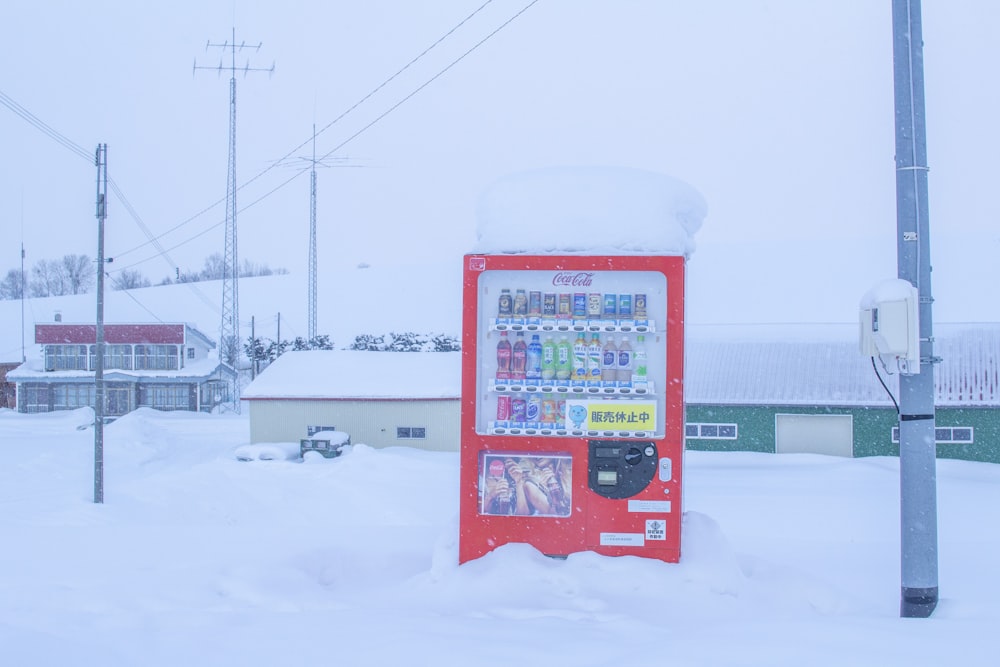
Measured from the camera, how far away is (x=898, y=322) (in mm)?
5348

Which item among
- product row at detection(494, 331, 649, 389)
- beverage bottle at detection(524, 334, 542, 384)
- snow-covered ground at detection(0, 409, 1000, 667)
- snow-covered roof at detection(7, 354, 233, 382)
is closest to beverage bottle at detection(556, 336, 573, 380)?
product row at detection(494, 331, 649, 389)

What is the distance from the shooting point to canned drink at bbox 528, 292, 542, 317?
6414 millimetres

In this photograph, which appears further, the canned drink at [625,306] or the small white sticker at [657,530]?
the canned drink at [625,306]

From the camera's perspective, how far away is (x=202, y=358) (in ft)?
155

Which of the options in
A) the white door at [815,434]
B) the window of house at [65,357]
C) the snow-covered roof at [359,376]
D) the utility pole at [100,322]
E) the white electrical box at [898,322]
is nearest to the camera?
the white electrical box at [898,322]

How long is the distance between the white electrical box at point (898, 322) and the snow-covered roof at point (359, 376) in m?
22.7

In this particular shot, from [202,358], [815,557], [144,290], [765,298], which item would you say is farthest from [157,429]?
[144,290]

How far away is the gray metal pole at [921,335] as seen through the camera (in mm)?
5477

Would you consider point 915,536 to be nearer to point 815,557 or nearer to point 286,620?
point 815,557

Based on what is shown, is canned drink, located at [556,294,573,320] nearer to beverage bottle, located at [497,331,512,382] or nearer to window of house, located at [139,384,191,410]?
beverage bottle, located at [497,331,512,382]

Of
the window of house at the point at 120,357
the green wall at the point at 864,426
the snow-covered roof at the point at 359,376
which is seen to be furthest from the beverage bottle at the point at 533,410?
the window of house at the point at 120,357

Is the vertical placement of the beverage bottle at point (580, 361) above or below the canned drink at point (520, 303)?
below

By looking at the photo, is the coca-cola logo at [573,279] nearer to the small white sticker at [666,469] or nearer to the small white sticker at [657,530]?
the small white sticker at [666,469]

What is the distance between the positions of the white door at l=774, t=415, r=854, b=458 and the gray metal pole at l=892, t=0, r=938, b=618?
66.3 ft
